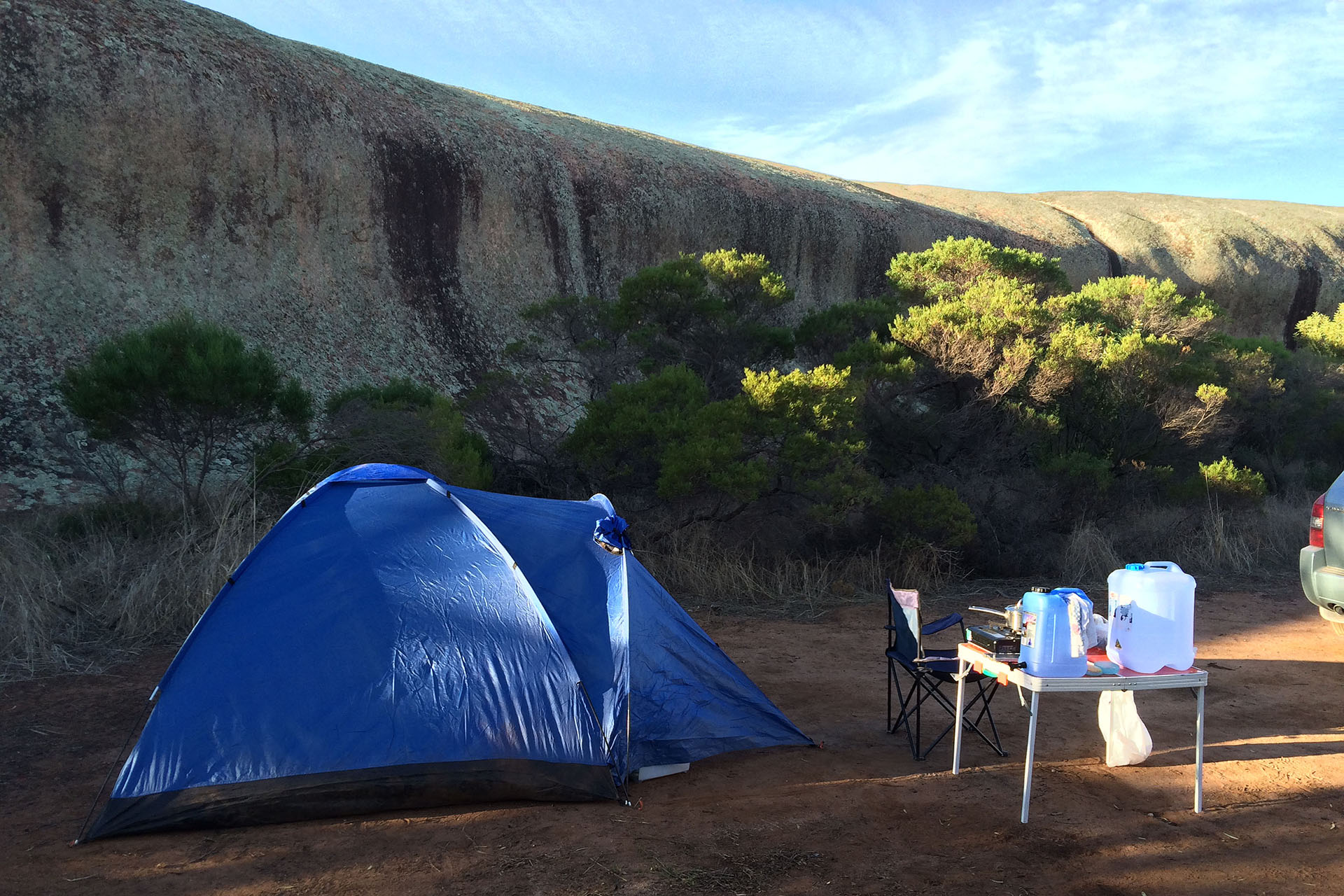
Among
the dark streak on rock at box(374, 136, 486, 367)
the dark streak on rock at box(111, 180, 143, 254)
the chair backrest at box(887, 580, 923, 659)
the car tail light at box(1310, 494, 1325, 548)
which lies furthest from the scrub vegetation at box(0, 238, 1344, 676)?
the dark streak on rock at box(374, 136, 486, 367)

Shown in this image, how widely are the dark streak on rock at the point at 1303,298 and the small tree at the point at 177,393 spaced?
35677 mm

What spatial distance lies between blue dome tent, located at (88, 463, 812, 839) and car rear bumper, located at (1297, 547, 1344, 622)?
3900 mm

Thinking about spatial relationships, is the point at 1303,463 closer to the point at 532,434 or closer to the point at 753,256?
the point at 753,256

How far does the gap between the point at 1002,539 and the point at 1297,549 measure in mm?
4046

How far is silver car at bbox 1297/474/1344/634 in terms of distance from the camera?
21.1 feet

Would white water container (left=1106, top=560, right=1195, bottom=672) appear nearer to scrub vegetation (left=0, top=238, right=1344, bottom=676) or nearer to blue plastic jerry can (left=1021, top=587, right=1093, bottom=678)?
blue plastic jerry can (left=1021, top=587, right=1093, bottom=678)

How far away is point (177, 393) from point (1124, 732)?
8291 mm

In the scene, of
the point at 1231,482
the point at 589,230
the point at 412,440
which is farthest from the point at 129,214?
the point at 1231,482

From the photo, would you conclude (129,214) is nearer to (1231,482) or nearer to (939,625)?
(939,625)

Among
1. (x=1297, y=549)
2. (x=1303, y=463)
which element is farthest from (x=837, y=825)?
(x=1303, y=463)

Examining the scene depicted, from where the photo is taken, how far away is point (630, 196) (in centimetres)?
2188

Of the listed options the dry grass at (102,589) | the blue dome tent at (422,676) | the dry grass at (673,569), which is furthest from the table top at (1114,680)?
the dry grass at (102,589)

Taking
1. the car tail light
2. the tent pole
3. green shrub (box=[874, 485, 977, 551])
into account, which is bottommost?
the tent pole

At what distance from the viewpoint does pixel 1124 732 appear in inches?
193
